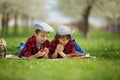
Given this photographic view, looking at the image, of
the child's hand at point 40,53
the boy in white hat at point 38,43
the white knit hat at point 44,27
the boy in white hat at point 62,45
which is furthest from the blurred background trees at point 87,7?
the child's hand at point 40,53

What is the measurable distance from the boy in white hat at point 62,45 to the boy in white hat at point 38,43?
257 mm

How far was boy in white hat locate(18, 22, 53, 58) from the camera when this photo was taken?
11.7m

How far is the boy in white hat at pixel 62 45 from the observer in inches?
462

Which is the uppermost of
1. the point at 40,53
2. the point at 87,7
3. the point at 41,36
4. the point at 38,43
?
the point at 87,7

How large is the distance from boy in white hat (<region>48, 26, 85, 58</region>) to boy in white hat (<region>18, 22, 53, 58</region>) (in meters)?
0.26

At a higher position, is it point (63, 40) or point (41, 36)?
point (41, 36)

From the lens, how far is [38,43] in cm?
1212

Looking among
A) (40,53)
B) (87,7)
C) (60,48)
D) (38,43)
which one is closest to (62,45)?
(60,48)

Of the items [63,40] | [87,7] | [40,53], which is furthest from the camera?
[87,7]

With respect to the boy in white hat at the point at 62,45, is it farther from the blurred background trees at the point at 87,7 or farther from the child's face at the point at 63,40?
the blurred background trees at the point at 87,7

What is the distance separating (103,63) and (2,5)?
31.7m

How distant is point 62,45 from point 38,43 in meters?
0.88

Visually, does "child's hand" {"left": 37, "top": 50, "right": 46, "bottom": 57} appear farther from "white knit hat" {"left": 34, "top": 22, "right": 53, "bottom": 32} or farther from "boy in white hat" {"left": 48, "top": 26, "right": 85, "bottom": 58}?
"white knit hat" {"left": 34, "top": 22, "right": 53, "bottom": 32}

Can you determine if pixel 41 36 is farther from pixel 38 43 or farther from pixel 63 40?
pixel 63 40
